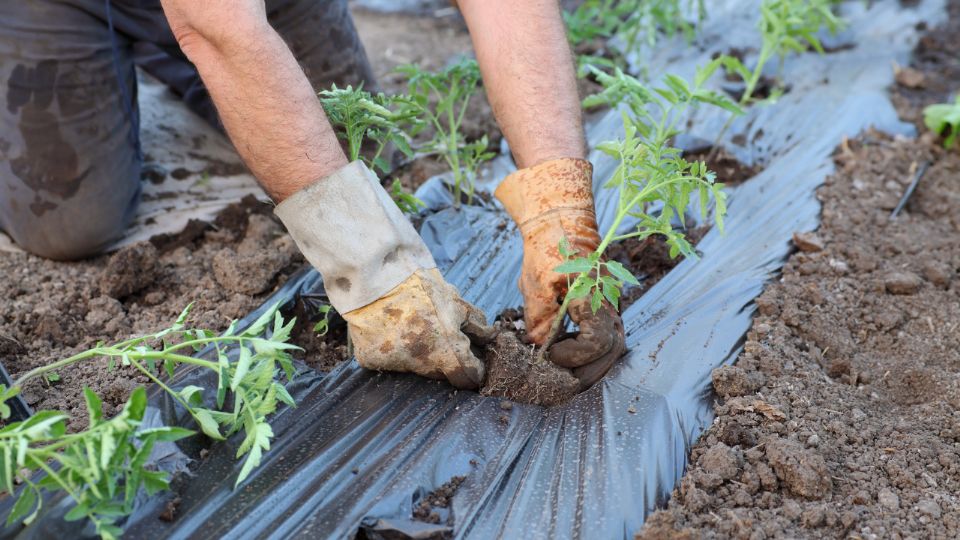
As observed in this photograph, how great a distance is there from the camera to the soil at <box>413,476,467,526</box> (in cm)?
160

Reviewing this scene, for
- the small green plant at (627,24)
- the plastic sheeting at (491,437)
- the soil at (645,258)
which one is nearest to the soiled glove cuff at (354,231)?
the plastic sheeting at (491,437)

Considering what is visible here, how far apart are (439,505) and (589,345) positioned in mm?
516

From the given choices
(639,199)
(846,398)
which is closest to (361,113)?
(639,199)

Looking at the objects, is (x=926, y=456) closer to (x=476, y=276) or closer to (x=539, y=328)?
(x=539, y=328)

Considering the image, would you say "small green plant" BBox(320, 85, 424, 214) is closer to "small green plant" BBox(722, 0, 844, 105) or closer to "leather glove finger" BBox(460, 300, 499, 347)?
"leather glove finger" BBox(460, 300, 499, 347)

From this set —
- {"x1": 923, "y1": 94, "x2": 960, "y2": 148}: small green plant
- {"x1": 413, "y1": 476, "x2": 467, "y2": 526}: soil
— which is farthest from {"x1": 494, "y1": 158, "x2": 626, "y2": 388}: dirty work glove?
{"x1": 923, "y1": 94, "x2": 960, "y2": 148}: small green plant

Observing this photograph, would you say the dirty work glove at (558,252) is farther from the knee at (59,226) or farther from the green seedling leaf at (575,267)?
the knee at (59,226)

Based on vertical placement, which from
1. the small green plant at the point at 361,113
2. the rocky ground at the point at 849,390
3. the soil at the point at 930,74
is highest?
the small green plant at the point at 361,113

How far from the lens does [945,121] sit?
3.20 metres

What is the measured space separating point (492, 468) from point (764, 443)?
23.0 inches

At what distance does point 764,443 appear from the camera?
1.75 meters

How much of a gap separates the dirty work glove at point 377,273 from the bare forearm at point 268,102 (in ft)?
0.21

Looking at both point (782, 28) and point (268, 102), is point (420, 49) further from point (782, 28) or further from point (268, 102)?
point (268, 102)

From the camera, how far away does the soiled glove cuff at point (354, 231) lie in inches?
71.9
